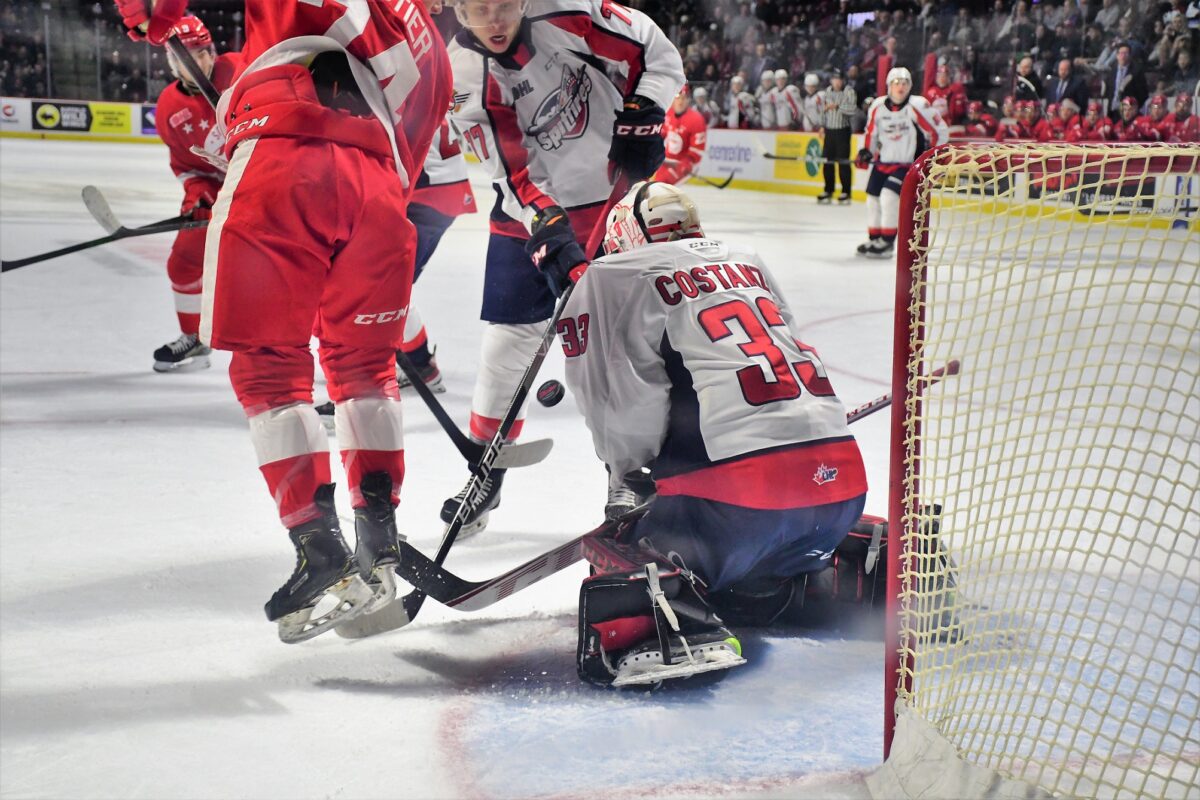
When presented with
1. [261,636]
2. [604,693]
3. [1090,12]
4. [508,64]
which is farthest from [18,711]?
[1090,12]

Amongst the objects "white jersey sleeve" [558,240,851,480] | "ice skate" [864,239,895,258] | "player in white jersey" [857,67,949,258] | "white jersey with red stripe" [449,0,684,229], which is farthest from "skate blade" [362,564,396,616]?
"player in white jersey" [857,67,949,258]

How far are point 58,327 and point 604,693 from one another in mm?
3328

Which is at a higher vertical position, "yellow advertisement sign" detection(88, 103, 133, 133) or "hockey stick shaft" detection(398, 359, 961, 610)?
"yellow advertisement sign" detection(88, 103, 133, 133)

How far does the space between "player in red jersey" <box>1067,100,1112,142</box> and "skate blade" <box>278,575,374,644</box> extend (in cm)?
790

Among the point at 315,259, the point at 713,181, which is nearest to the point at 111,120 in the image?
the point at 713,181

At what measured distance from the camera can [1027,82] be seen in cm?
941

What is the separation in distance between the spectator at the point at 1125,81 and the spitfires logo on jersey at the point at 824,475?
307 inches

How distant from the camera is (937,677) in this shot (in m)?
1.54

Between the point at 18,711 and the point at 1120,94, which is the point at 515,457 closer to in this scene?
the point at 18,711

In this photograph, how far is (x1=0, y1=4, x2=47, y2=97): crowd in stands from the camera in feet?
43.3

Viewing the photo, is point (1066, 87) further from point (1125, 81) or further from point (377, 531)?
point (377, 531)

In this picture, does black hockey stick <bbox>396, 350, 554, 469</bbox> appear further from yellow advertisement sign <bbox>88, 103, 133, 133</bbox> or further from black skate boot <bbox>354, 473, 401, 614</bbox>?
yellow advertisement sign <bbox>88, 103, 133, 133</bbox>

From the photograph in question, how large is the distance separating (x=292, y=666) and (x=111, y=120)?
1542cm

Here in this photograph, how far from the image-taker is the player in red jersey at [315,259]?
158cm
